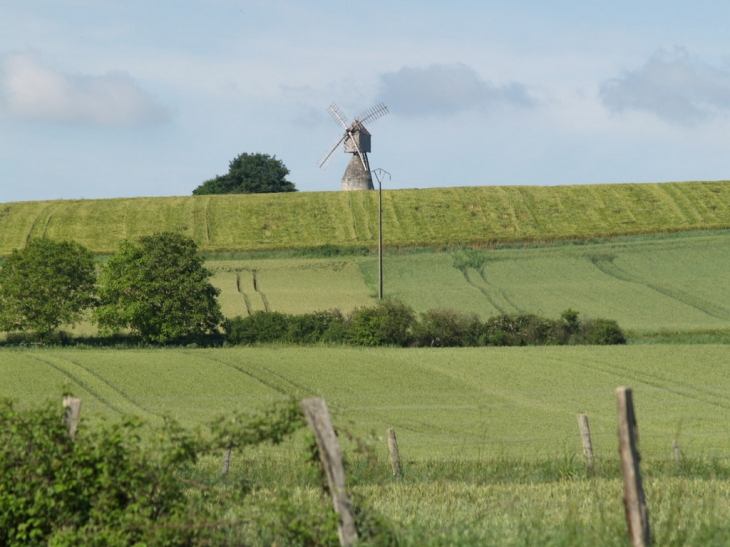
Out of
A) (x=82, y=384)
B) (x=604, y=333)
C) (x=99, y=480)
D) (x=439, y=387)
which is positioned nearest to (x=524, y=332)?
(x=604, y=333)

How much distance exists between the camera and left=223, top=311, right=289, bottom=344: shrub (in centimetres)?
4934

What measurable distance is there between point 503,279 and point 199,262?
2053 centimetres

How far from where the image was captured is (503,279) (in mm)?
63688

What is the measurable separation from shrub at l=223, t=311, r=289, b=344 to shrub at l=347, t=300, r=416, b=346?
3389mm

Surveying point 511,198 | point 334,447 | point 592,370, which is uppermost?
point 511,198

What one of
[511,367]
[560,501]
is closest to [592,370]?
[511,367]

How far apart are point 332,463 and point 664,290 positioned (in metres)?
55.8

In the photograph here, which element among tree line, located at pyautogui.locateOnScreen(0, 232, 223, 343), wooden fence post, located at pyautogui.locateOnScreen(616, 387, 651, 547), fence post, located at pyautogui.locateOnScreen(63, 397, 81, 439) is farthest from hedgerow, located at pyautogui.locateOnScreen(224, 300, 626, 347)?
wooden fence post, located at pyautogui.locateOnScreen(616, 387, 651, 547)

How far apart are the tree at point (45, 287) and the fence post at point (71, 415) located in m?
43.9

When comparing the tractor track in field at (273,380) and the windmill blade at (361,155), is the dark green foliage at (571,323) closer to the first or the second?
the tractor track in field at (273,380)

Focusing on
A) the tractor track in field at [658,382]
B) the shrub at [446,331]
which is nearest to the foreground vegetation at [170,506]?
the tractor track in field at [658,382]

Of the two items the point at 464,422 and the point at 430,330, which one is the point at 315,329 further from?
the point at 464,422

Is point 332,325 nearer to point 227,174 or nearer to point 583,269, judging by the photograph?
point 583,269

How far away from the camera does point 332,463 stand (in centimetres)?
726
